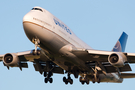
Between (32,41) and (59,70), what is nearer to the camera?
(32,41)

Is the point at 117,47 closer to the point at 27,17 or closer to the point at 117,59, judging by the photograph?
the point at 117,59

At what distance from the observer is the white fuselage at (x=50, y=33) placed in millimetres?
25062

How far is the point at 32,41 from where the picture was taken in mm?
25703

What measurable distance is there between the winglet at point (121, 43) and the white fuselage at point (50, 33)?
42.6 ft

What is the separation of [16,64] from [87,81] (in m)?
9.13

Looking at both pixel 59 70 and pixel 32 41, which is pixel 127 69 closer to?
pixel 59 70

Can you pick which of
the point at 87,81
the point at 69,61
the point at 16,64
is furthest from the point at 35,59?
the point at 87,81

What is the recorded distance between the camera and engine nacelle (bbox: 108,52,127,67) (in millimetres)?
27484

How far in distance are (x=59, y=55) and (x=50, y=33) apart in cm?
307

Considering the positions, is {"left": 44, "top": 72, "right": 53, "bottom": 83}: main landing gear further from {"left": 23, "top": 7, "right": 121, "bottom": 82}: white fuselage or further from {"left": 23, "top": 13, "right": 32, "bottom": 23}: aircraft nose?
{"left": 23, "top": 13, "right": 32, "bottom": 23}: aircraft nose

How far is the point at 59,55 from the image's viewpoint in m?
27.8

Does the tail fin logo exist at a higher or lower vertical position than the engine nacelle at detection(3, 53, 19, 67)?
higher

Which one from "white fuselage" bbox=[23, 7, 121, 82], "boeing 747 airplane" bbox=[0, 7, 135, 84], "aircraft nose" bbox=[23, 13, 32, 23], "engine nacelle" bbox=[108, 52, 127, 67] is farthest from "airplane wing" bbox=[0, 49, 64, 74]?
"engine nacelle" bbox=[108, 52, 127, 67]

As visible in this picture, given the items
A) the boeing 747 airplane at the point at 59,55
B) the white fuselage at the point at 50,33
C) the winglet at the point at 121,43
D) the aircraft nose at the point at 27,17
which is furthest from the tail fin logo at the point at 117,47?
the aircraft nose at the point at 27,17
